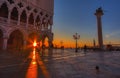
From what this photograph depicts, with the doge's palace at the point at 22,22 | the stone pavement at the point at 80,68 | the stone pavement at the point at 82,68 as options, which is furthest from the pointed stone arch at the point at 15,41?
the stone pavement at the point at 82,68

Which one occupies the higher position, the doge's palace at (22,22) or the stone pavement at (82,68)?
the doge's palace at (22,22)

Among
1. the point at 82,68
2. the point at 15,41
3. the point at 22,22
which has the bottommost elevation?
the point at 82,68

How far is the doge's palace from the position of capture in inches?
1109

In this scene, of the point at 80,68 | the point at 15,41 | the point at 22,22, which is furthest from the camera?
the point at 15,41

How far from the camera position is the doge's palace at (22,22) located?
2816 cm

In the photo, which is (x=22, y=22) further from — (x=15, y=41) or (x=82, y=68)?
(x=82, y=68)

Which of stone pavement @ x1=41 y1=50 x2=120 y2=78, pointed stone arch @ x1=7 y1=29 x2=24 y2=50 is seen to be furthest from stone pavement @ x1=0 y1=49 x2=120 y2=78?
pointed stone arch @ x1=7 y1=29 x2=24 y2=50

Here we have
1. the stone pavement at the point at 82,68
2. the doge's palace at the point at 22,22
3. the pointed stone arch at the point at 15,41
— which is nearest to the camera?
the stone pavement at the point at 82,68

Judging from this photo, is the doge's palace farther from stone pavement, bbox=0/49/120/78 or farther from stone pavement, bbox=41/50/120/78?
stone pavement, bbox=41/50/120/78

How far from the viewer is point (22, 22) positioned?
108 feet

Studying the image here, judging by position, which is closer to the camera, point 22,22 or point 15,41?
point 22,22

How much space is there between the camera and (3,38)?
2773 cm

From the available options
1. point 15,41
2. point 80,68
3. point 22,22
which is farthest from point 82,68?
point 15,41

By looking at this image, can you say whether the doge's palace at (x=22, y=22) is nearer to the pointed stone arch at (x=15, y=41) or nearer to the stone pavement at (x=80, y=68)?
the pointed stone arch at (x=15, y=41)
